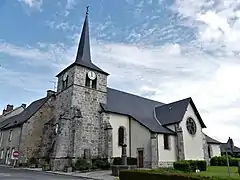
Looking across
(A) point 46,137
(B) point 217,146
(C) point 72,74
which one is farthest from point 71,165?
(B) point 217,146

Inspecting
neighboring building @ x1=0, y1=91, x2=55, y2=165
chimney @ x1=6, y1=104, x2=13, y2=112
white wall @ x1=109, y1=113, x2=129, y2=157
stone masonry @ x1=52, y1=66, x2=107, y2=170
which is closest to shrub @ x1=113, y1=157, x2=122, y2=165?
white wall @ x1=109, y1=113, x2=129, y2=157

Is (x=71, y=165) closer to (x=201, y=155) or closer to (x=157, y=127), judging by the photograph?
(x=157, y=127)

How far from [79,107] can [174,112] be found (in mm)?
11010

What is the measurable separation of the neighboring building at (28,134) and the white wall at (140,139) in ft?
34.9

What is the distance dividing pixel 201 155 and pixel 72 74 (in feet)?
56.3

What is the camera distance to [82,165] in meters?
22.0

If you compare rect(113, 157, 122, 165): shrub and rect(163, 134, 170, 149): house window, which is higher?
rect(163, 134, 170, 149): house window

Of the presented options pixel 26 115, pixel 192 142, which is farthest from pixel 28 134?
pixel 192 142

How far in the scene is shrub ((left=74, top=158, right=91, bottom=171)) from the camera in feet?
71.9

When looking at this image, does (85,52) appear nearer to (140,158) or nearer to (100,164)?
(100,164)

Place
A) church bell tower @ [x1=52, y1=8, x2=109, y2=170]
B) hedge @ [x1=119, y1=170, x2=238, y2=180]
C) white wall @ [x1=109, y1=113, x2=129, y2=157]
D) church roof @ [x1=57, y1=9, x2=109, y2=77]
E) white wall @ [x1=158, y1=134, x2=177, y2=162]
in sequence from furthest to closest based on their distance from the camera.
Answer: church roof @ [x1=57, y1=9, x2=109, y2=77], white wall @ [x1=109, y1=113, x2=129, y2=157], white wall @ [x1=158, y1=134, x2=177, y2=162], church bell tower @ [x1=52, y1=8, x2=109, y2=170], hedge @ [x1=119, y1=170, x2=238, y2=180]

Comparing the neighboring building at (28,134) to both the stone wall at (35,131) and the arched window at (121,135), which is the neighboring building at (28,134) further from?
the arched window at (121,135)

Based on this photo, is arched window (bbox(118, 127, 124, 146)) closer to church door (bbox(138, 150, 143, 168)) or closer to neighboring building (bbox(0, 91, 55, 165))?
church door (bbox(138, 150, 143, 168))

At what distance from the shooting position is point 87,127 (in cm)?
2533
